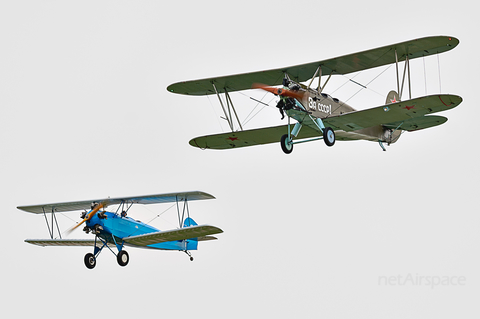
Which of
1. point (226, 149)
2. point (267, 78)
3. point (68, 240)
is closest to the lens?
point (267, 78)

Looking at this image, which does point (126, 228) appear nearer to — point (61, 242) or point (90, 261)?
point (90, 261)

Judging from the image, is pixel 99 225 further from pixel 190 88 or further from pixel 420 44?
pixel 420 44

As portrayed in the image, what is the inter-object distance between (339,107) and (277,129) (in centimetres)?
211

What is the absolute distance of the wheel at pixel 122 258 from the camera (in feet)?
97.4

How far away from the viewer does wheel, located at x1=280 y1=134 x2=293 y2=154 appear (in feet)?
83.5

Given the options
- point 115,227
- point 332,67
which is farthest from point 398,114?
point 115,227

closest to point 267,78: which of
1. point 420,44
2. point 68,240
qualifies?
point 420,44

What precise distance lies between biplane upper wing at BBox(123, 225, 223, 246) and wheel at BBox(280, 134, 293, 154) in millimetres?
3503

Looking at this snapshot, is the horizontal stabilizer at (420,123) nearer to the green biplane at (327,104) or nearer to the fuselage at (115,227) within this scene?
the green biplane at (327,104)

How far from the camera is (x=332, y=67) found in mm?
26219

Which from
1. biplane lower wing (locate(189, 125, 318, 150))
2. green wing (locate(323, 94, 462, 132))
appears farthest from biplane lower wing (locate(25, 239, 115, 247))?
green wing (locate(323, 94, 462, 132))

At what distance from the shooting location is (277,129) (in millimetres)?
27453

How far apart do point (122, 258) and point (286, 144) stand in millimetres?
7505

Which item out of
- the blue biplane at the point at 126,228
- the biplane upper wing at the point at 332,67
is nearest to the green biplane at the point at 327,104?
the biplane upper wing at the point at 332,67
